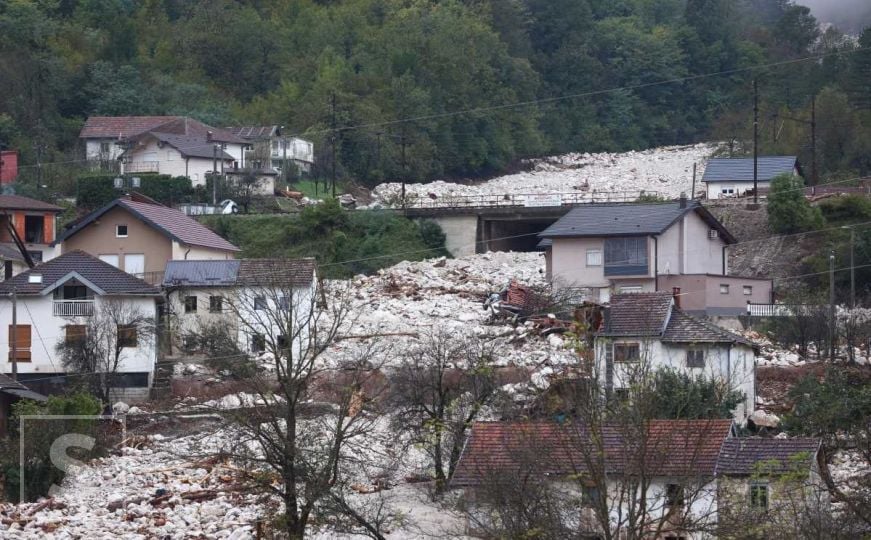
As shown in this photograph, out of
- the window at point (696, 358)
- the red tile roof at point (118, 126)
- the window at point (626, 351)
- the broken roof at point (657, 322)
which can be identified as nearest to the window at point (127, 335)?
the broken roof at point (657, 322)

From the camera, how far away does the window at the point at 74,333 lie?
1449 inches

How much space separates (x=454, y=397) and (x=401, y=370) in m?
1.81

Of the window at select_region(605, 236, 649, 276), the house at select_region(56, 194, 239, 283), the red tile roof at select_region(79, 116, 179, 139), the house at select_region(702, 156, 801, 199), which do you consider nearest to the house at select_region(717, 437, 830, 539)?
the window at select_region(605, 236, 649, 276)

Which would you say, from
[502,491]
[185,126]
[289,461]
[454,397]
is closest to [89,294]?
[454,397]

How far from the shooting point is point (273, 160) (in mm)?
67812

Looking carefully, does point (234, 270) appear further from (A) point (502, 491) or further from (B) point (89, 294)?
(A) point (502, 491)

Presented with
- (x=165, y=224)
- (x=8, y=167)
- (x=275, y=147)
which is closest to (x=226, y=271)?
(x=165, y=224)

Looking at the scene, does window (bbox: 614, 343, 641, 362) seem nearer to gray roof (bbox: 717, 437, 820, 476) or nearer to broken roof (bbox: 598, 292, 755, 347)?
broken roof (bbox: 598, 292, 755, 347)

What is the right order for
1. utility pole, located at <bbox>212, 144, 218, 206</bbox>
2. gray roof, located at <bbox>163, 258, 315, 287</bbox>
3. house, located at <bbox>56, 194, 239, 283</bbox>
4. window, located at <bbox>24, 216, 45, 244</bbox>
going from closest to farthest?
gray roof, located at <bbox>163, 258, 315, 287</bbox> → house, located at <bbox>56, 194, 239, 283</bbox> → window, located at <bbox>24, 216, 45, 244</bbox> → utility pole, located at <bbox>212, 144, 218, 206</bbox>

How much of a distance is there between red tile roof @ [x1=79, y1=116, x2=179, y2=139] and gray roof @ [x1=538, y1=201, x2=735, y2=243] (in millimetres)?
23631

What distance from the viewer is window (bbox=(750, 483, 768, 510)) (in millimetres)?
21459

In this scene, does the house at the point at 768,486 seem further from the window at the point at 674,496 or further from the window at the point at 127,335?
the window at the point at 127,335

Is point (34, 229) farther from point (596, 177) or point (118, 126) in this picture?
point (596, 177)

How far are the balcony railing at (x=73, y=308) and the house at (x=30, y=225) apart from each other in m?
8.61
